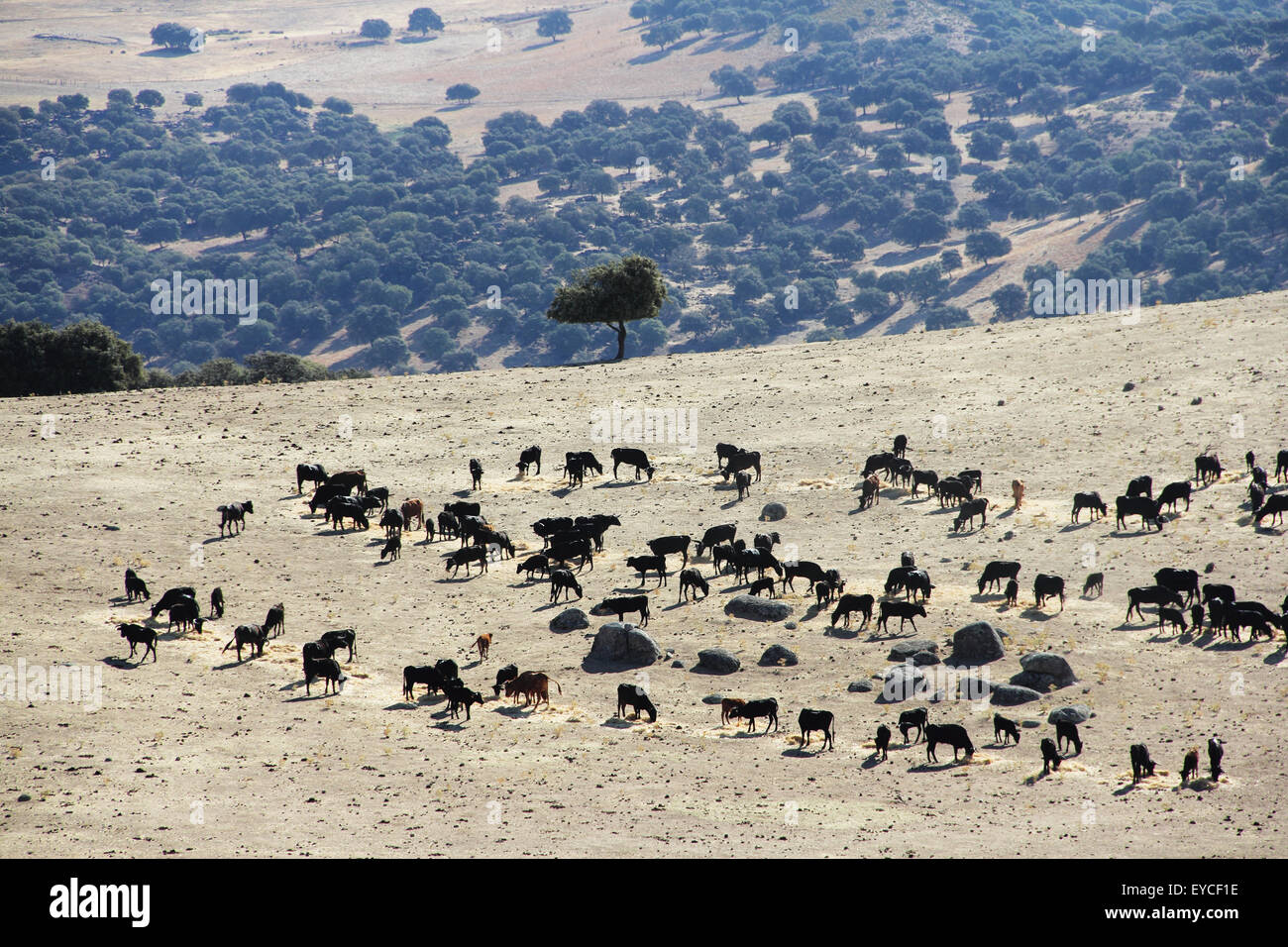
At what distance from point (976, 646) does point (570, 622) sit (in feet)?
36.5

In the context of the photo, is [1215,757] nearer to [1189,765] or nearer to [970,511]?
[1189,765]

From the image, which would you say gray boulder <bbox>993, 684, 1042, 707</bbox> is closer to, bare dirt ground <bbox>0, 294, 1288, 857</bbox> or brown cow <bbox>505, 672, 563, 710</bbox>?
bare dirt ground <bbox>0, 294, 1288, 857</bbox>

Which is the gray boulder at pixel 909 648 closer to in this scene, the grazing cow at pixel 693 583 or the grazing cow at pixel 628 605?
the grazing cow at pixel 693 583

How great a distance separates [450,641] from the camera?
3538cm

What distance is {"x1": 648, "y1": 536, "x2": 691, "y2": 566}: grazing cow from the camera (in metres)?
41.1

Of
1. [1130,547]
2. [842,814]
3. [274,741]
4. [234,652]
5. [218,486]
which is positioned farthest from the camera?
[218,486]

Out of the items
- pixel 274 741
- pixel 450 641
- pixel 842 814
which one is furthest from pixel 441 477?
pixel 842 814

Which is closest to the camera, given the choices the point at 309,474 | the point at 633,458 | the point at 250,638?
the point at 250,638

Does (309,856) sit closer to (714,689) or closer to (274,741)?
(274,741)

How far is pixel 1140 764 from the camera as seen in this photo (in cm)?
2667

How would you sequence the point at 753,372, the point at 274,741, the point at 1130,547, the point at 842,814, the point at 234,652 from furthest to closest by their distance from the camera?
the point at 753,372 → the point at 1130,547 → the point at 234,652 → the point at 274,741 → the point at 842,814

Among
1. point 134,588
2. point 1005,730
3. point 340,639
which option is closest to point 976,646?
point 1005,730

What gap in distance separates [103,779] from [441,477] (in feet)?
80.5

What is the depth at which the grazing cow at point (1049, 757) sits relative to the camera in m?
27.1
